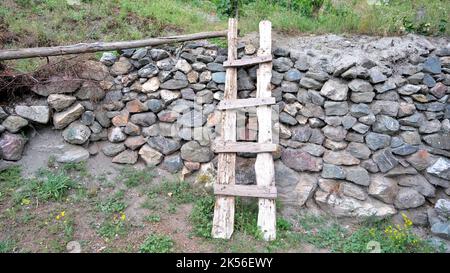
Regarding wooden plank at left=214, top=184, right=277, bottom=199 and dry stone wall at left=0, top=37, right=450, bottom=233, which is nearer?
wooden plank at left=214, top=184, right=277, bottom=199

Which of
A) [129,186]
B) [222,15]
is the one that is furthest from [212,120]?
[222,15]

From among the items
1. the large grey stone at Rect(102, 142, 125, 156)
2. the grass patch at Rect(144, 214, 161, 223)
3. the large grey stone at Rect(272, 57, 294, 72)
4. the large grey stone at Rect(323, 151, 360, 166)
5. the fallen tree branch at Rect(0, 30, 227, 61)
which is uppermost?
the fallen tree branch at Rect(0, 30, 227, 61)

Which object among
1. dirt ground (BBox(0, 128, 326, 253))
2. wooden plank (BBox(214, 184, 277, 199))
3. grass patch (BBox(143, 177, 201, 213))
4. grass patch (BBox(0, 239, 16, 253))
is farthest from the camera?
grass patch (BBox(143, 177, 201, 213))

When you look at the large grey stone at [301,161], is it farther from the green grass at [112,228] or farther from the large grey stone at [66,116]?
the large grey stone at [66,116]

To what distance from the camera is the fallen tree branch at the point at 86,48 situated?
3.93 m

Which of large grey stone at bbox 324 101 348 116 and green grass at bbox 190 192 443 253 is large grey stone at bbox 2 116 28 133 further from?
large grey stone at bbox 324 101 348 116

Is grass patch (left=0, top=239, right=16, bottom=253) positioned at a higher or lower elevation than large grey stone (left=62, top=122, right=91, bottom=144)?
lower

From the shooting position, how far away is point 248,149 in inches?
145

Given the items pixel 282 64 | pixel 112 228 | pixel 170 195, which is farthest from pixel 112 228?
pixel 282 64

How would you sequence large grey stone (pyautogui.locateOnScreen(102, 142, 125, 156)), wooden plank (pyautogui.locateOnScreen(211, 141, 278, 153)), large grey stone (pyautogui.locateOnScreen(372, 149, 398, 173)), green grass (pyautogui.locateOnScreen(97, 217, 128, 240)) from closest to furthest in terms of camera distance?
green grass (pyautogui.locateOnScreen(97, 217, 128, 240)), wooden plank (pyautogui.locateOnScreen(211, 141, 278, 153)), large grey stone (pyautogui.locateOnScreen(372, 149, 398, 173)), large grey stone (pyautogui.locateOnScreen(102, 142, 125, 156))

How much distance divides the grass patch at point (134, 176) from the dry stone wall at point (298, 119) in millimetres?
147

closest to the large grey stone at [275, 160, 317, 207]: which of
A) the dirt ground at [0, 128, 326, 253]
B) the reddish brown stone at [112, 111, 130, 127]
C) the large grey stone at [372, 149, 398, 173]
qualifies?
the dirt ground at [0, 128, 326, 253]

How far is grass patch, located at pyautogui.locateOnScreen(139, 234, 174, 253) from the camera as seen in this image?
126 inches
